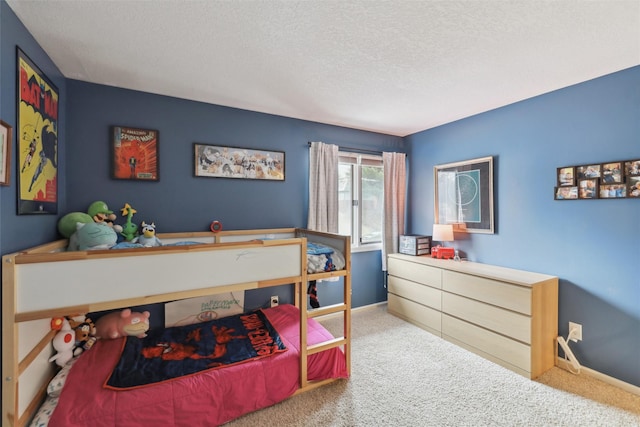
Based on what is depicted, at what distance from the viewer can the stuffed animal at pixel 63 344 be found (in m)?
1.79

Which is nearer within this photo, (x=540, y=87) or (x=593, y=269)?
(x=593, y=269)

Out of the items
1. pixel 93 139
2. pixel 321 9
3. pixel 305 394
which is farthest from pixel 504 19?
pixel 93 139

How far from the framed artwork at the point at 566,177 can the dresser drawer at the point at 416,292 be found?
1478 millimetres

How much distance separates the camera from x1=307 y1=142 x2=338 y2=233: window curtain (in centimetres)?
318

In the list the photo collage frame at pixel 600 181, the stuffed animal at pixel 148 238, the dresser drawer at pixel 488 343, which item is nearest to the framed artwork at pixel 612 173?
the photo collage frame at pixel 600 181

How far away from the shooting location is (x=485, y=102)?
2.71m

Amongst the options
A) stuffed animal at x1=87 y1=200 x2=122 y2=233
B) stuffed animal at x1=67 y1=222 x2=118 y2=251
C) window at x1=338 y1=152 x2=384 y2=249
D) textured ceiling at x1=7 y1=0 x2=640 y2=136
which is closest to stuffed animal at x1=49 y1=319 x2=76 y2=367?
stuffed animal at x1=67 y1=222 x2=118 y2=251

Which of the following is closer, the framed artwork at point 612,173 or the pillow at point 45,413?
the pillow at point 45,413

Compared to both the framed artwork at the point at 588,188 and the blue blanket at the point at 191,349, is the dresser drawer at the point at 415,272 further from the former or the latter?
the blue blanket at the point at 191,349

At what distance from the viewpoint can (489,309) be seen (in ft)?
7.96

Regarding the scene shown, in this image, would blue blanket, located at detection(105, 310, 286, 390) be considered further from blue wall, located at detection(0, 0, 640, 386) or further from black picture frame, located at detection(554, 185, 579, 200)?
black picture frame, located at detection(554, 185, 579, 200)

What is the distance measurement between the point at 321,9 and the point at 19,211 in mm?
1977

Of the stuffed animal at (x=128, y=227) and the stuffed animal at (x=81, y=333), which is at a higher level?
the stuffed animal at (x=128, y=227)

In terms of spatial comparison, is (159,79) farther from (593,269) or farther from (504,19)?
(593,269)
